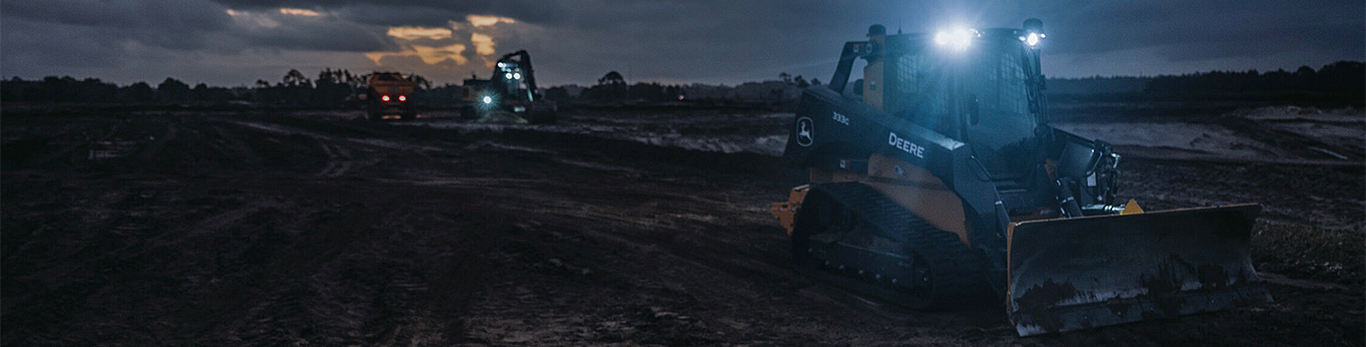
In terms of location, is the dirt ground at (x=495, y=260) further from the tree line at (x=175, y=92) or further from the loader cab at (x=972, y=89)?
the tree line at (x=175, y=92)

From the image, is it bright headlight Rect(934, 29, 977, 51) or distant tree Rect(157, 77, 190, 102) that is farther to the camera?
distant tree Rect(157, 77, 190, 102)

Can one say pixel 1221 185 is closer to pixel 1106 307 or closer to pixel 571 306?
pixel 1106 307

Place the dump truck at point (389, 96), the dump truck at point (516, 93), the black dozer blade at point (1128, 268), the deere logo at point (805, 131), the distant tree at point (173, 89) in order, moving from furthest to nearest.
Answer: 1. the distant tree at point (173, 89)
2. the dump truck at point (389, 96)
3. the dump truck at point (516, 93)
4. the deere logo at point (805, 131)
5. the black dozer blade at point (1128, 268)

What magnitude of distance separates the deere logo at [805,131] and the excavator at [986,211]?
0.04m

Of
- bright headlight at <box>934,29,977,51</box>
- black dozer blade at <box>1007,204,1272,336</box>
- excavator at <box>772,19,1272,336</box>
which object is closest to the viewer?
black dozer blade at <box>1007,204,1272,336</box>

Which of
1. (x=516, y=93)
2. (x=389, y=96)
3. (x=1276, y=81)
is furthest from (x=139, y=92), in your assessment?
(x=1276, y=81)

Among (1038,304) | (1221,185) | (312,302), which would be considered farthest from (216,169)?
(1221,185)

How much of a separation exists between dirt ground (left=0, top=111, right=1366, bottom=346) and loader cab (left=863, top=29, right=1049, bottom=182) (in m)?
1.38

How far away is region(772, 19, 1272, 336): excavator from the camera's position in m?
5.56

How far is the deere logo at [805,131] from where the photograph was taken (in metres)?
7.71

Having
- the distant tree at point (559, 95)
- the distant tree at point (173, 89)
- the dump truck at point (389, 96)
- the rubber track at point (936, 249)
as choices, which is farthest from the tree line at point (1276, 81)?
the distant tree at point (173, 89)

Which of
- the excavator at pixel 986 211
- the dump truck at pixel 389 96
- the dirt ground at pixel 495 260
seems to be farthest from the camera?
the dump truck at pixel 389 96

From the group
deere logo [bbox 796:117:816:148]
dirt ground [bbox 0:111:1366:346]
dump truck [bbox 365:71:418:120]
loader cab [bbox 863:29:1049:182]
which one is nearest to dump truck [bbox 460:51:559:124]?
dump truck [bbox 365:71:418:120]

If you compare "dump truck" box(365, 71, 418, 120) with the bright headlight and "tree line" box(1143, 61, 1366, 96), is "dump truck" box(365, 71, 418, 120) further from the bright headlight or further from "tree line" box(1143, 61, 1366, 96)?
"tree line" box(1143, 61, 1366, 96)
